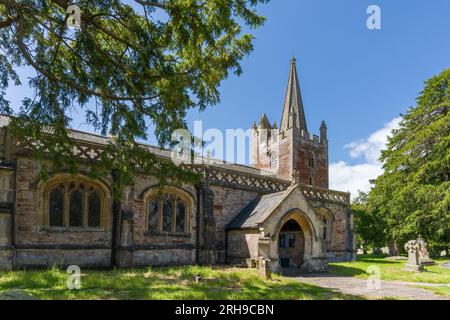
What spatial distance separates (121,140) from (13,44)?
3950 millimetres

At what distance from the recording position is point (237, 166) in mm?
28156

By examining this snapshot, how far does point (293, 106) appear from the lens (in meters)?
31.9

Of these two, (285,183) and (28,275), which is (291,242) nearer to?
(285,183)

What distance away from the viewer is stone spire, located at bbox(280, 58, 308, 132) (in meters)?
30.8

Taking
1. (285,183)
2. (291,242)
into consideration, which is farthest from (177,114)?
(285,183)

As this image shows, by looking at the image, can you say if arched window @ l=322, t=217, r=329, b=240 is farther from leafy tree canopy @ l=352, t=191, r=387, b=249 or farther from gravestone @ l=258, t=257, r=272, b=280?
gravestone @ l=258, t=257, r=272, b=280

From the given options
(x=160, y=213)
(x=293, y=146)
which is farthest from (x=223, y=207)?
(x=293, y=146)

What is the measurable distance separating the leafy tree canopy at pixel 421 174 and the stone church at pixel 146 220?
13.3 metres

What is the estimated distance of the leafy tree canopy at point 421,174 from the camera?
2564 centimetres

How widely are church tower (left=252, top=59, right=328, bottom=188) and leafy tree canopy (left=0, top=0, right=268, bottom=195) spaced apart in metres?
19.9

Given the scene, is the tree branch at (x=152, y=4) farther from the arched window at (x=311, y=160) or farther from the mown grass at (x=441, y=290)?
the arched window at (x=311, y=160)

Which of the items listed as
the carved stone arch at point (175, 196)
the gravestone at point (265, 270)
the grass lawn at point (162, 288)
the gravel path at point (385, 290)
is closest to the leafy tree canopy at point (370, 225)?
the gravel path at point (385, 290)

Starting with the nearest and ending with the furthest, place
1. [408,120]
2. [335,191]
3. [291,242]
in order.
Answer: [291,242] → [335,191] → [408,120]

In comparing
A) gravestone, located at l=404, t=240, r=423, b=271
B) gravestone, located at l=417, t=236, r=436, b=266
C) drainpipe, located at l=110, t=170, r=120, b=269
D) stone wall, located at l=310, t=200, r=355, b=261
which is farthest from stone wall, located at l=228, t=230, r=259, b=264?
gravestone, located at l=417, t=236, r=436, b=266
